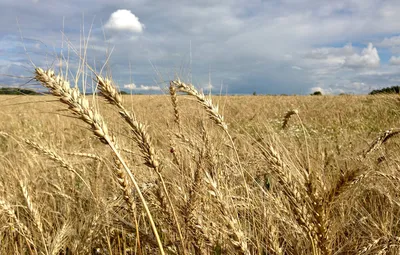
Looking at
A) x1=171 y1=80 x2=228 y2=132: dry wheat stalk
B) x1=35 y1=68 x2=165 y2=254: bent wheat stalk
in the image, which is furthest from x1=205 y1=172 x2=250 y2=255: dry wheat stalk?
x1=171 y1=80 x2=228 y2=132: dry wheat stalk

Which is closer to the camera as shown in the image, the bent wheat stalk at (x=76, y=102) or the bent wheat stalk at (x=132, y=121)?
the bent wheat stalk at (x=76, y=102)

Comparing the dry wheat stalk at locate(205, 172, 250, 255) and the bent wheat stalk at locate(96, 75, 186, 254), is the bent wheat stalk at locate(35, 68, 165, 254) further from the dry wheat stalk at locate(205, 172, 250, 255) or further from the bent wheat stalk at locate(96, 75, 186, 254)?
the dry wheat stalk at locate(205, 172, 250, 255)

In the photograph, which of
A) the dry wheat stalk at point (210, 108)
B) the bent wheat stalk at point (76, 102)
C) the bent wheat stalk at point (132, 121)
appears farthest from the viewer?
the dry wheat stalk at point (210, 108)

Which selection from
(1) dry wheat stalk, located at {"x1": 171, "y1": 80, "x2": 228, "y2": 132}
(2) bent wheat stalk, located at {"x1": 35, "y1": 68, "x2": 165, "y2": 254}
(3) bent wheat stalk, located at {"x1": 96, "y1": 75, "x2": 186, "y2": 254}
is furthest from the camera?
(1) dry wheat stalk, located at {"x1": 171, "y1": 80, "x2": 228, "y2": 132}

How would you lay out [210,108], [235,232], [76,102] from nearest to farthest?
[76,102] < [235,232] < [210,108]

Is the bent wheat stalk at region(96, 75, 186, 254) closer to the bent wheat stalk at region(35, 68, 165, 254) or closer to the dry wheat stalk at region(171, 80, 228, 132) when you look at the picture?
the bent wheat stalk at region(35, 68, 165, 254)

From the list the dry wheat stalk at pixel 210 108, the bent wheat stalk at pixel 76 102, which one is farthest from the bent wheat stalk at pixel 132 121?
the dry wheat stalk at pixel 210 108

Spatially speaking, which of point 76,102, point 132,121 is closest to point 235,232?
point 132,121

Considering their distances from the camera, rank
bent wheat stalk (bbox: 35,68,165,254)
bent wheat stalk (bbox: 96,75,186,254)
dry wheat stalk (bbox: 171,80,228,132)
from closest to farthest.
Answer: bent wheat stalk (bbox: 35,68,165,254), bent wheat stalk (bbox: 96,75,186,254), dry wheat stalk (bbox: 171,80,228,132)

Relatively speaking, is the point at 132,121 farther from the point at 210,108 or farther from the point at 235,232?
the point at 210,108

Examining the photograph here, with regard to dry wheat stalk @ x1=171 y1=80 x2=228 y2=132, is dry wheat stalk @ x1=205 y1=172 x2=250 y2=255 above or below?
below

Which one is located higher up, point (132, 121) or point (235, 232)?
point (132, 121)

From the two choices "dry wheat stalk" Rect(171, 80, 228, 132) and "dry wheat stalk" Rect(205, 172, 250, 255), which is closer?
"dry wheat stalk" Rect(205, 172, 250, 255)

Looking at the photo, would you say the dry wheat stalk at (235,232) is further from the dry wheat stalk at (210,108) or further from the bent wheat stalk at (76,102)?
the dry wheat stalk at (210,108)
